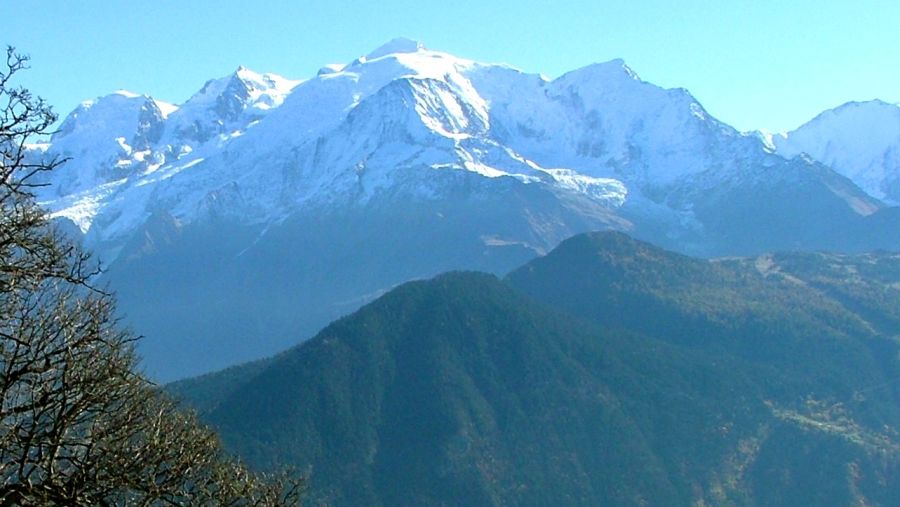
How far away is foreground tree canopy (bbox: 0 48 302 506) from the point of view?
62.5ft

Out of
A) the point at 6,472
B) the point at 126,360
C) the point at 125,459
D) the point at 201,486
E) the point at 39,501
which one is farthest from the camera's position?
the point at 201,486

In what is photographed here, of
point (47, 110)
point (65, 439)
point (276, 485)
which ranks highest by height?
point (47, 110)

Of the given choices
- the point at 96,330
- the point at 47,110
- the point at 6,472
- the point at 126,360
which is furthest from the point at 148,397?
the point at 47,110

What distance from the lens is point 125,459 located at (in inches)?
823

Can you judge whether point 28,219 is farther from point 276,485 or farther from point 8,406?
point 276,485

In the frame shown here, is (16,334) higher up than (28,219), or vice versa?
(28,219)

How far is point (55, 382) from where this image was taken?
21312 millimetres

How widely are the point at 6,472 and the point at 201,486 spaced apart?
649 centimetres

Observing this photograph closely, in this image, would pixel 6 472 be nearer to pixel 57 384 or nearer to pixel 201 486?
pixel 57 384

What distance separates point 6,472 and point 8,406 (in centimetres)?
109

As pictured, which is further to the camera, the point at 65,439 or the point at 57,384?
the point at 57,384

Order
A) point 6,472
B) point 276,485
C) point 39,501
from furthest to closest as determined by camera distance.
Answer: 1. point 276,485
2. point 6,472
3. point 39,501

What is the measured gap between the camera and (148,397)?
24.9m

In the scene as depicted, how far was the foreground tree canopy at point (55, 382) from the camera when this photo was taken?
19047 millimetres
